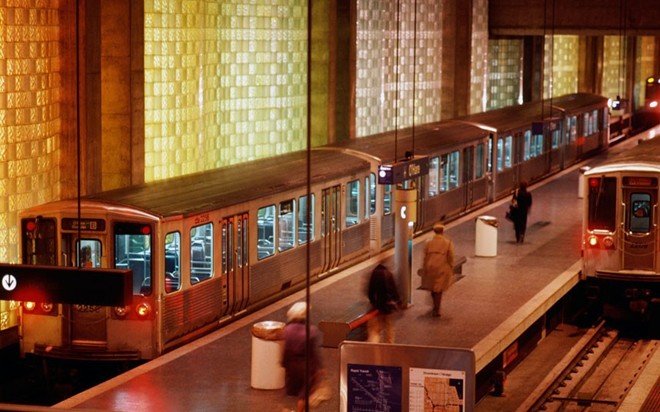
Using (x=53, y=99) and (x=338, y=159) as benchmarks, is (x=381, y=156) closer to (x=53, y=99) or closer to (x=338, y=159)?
(x=338, y=159)

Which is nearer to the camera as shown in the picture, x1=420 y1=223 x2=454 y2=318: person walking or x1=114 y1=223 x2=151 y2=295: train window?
x1=114 y1=223 x2=151 y2=295: train window

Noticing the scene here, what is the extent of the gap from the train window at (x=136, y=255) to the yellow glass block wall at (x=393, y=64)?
16.6 metres

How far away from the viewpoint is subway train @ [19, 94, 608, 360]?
17.3 meters

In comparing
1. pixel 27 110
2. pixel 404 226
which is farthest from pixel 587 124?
pixel 27 110

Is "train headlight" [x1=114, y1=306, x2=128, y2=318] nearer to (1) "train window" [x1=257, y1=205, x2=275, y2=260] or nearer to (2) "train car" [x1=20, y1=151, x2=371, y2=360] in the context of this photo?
(2) "train car" [x1=20, y1=151, x2=371, y2=360]

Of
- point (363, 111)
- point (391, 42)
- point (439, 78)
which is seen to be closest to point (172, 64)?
point (363, 111)

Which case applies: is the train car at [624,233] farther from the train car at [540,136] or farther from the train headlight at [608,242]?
the train car at [540,136]

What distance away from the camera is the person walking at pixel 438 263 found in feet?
63.9

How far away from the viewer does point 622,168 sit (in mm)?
22516

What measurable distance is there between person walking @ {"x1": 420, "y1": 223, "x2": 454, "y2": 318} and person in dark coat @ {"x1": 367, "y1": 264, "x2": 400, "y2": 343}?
0.73 metres

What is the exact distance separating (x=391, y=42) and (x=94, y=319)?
72.3 ft

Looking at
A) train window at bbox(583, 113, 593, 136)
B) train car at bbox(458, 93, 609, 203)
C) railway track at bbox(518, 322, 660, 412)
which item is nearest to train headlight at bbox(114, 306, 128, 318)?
railway track at bbox(518, 322, 660, 412)

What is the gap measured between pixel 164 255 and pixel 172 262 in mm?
321

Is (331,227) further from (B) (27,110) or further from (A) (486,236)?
(B) (27,110)
